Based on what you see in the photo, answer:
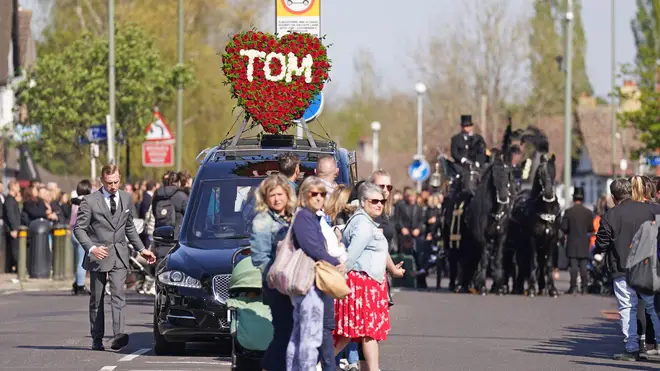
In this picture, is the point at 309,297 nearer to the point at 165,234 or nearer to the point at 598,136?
the point at 165,234

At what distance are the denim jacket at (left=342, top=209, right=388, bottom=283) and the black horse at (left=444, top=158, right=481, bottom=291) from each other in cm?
1594

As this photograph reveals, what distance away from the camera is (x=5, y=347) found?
17.0 m

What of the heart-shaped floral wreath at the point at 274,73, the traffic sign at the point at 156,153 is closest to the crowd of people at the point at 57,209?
the traffic sign at the point at 156,153

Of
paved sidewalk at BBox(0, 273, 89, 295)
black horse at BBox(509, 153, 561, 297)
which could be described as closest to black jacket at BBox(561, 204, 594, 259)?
black horse at BBox(509, 153, 561, 297)

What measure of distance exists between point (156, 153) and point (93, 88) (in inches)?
216

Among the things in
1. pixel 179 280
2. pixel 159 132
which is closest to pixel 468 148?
pixel 159 132

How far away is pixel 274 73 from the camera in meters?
17.9

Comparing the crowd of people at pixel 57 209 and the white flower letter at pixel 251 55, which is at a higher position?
the white flower letter at pixel 251 55

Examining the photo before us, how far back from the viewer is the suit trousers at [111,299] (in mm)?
16391

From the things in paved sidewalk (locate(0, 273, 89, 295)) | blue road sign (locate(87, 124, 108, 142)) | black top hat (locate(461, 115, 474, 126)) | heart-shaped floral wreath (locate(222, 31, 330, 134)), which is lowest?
paved sidewalk (locate(0, 273, 89, 295))

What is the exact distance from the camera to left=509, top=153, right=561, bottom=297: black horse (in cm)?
2766

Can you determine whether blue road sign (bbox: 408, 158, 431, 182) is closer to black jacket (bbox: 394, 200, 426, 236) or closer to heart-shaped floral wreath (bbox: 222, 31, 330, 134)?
black jacket (bbox: 394, 200, 426, 236)

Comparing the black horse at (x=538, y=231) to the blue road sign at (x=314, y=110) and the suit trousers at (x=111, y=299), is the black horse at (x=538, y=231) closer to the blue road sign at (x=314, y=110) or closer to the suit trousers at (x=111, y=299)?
the blue road sign at (x=314, y=110)

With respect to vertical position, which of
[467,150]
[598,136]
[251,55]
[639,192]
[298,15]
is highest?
[298,15]
